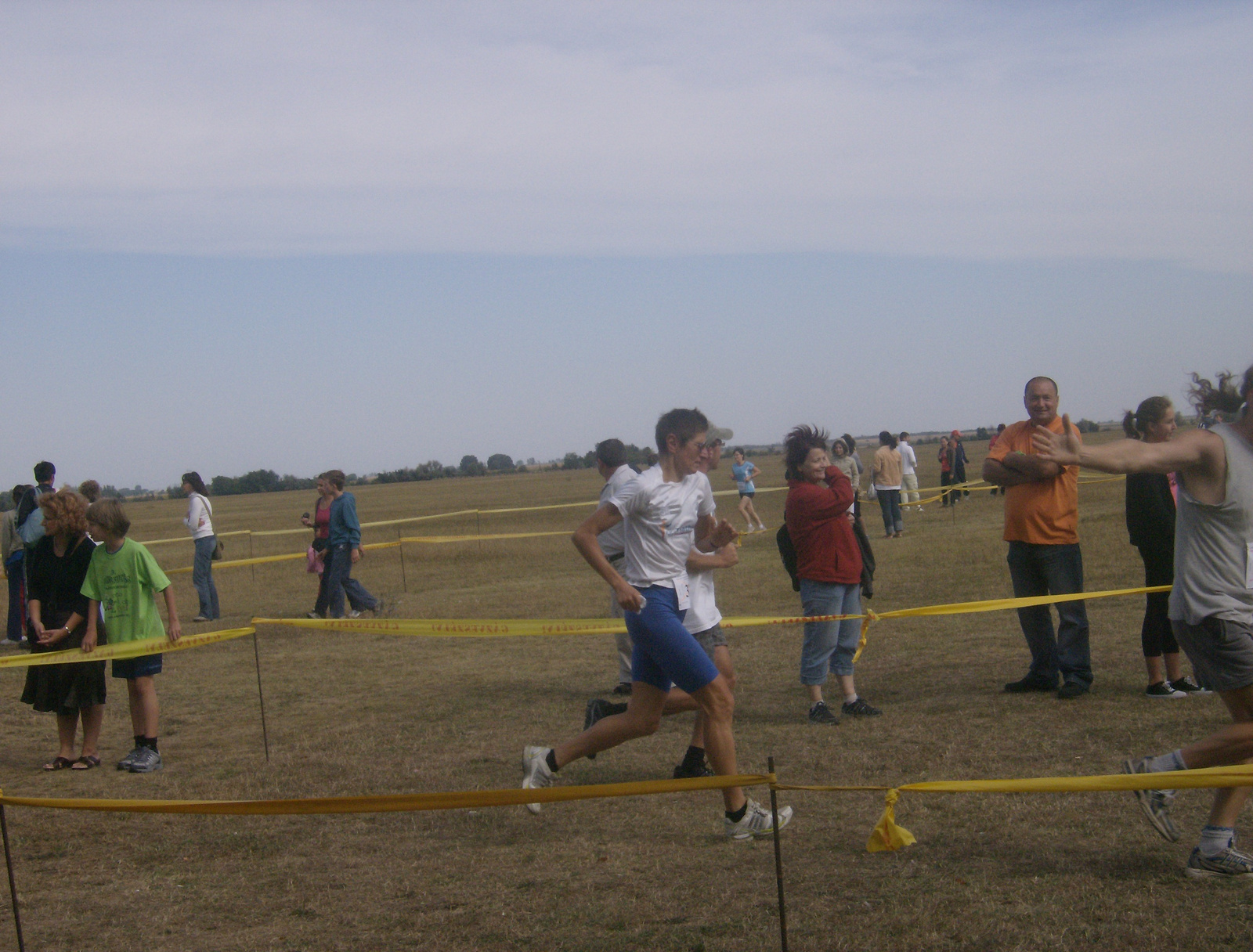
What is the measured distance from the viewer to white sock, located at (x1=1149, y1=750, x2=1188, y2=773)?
4.15 meters

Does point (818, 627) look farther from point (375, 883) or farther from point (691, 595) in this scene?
point (375, 883)

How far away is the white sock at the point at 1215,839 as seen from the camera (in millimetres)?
4102

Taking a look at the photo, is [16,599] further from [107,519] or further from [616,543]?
[616,543]

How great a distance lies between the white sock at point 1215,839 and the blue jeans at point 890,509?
16.1 meters

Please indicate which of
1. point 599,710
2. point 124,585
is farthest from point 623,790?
point 124,585

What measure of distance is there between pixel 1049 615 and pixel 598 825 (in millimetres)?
3855

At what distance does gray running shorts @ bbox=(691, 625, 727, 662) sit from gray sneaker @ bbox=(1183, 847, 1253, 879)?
8.50 feet

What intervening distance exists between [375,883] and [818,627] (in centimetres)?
336

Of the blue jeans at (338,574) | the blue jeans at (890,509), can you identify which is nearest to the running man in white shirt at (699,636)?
the blue jeans at (338,574)

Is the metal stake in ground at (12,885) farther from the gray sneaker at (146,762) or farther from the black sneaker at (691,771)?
the black sneaker at (691,771)

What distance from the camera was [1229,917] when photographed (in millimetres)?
3797

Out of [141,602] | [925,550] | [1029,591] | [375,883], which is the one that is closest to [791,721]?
[1029,591]

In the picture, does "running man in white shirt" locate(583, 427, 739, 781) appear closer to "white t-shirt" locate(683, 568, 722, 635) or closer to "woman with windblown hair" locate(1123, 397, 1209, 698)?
"white t-shirt" locate(683, 568, 722, 635)

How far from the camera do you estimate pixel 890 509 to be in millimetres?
20391
